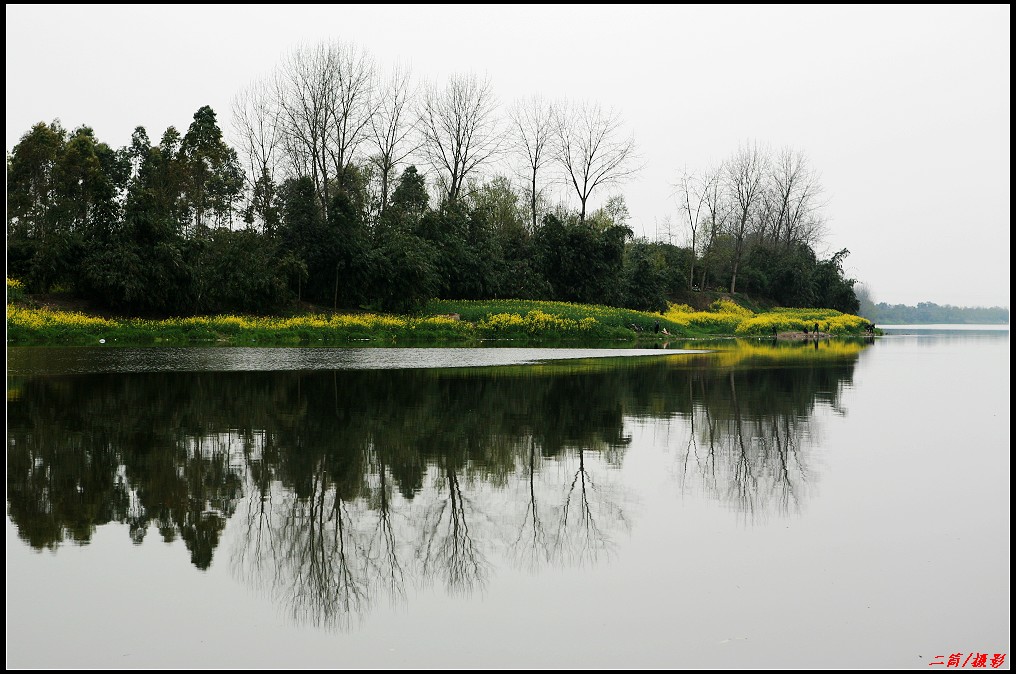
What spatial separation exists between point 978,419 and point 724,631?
1069 cm

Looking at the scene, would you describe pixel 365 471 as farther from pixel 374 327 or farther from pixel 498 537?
pixel 374 327

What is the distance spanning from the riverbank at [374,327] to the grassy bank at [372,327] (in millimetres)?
31

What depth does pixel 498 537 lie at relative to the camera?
20.0 ft

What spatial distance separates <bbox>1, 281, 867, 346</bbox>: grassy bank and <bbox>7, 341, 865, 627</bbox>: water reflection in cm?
1505

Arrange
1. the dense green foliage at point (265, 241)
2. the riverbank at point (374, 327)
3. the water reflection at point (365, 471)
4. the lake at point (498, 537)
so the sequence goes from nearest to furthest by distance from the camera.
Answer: the lake at point (498, 537) → the water reflection at point (365, 471) → the riverbank at point (374, 327) → the dense green foliage at point (265, 241)

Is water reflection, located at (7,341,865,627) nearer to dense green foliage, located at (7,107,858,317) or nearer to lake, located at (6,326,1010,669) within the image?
lake, located at (6,326,1010,669)

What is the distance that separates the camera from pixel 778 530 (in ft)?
20.9

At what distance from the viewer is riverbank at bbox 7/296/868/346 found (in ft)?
99.1

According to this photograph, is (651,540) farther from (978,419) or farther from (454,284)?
(454,284)

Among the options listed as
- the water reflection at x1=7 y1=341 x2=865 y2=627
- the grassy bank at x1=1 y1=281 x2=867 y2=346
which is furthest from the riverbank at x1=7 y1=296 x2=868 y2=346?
the water reflection at x1=7 y1=341 x2=865 y2=627

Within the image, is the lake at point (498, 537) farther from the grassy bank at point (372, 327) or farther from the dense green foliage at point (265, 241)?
the dense green foliage at point (265, 241)

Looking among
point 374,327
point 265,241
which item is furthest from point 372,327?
point 265,241

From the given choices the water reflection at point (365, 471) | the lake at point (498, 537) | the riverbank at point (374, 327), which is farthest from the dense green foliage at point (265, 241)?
the lake at point (498, 537)

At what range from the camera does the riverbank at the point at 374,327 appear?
3020 centimetres
